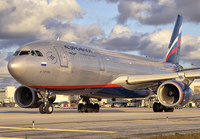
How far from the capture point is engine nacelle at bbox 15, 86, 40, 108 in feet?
72.5

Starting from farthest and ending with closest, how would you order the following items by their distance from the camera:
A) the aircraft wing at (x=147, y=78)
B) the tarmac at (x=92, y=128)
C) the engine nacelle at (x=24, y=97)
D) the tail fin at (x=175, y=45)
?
the tail fin at (x=175, y=45) < the engine nacelle at (x=24, y=97) < the aircraft wing at (x=147, y=78) < the tarmac at (x=92, y=128)

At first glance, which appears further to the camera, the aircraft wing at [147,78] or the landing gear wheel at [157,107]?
the landing gear wheel at [157,107]

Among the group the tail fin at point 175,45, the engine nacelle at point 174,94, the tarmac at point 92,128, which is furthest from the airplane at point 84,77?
the tail fin at point 175,45

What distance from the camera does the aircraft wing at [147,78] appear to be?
21.9 m

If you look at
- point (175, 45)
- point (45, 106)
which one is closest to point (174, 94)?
point (45, 106)

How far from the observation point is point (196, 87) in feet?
344

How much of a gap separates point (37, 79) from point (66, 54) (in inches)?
103

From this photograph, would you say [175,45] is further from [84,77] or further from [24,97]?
[24,97]

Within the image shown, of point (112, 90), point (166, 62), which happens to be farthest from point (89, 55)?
point (166, 62)

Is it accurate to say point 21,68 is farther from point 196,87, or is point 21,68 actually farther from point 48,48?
point 196,87

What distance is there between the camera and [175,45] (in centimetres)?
3491

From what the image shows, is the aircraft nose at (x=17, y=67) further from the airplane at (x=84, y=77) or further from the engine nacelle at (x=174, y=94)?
the engine nacelle at (x=174, y=94)

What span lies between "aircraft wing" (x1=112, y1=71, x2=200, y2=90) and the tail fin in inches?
398

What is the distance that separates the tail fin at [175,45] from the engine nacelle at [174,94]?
11.8 m
